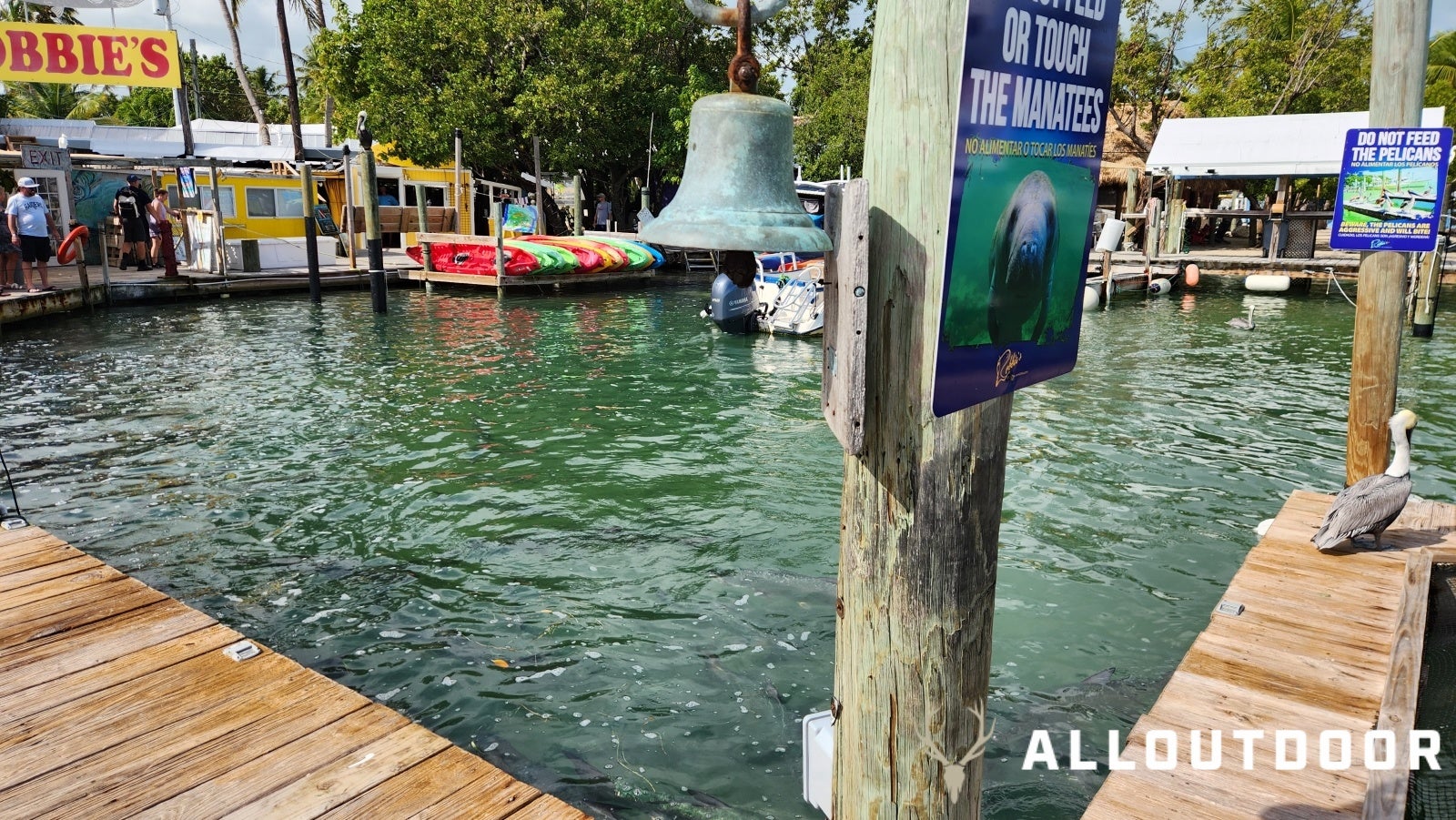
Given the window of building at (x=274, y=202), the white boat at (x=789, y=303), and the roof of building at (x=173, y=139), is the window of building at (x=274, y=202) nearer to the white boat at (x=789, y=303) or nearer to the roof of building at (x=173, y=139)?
the roof of building at (x=173, y=139)

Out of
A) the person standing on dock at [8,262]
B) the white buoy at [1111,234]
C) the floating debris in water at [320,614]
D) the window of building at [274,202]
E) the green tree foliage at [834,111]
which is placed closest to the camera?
Result: the floating debris in water at [320,614]

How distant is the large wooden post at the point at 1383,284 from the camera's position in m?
6.48

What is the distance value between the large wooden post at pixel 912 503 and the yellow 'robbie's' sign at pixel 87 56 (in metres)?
20.5

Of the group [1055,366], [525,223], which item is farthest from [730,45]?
[1055,366]

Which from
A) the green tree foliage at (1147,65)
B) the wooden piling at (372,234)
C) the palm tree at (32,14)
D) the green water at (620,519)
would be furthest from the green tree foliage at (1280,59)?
the palm tree at (32,14)

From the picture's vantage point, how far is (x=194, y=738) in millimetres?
3533

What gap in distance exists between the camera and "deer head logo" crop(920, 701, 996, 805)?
219cm

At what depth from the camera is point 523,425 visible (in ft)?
34.4

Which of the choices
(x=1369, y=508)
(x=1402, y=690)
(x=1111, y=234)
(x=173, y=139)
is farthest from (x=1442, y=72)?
(x=173, y=139)

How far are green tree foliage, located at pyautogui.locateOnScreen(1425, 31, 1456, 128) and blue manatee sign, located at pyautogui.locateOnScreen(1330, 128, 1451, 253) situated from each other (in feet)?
118

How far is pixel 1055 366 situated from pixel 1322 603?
3.72 meters

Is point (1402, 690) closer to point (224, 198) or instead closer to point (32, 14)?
point (224, 198)

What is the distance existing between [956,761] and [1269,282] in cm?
2570

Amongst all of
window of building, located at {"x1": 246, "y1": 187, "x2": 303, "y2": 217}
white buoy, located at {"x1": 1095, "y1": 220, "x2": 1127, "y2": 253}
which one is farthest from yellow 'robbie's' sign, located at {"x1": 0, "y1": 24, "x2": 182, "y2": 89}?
white buoy, located at {"x1": 1095, "y1": 220, "x2": 1127, "y2": 253}
